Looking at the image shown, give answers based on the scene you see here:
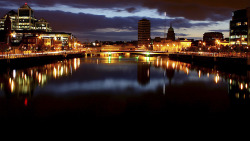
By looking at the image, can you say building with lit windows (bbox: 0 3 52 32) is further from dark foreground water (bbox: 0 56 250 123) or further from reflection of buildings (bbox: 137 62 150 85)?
dark foreground water (bbox: 0 56 250 123)

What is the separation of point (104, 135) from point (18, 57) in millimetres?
40432

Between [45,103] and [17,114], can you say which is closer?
[17,114]

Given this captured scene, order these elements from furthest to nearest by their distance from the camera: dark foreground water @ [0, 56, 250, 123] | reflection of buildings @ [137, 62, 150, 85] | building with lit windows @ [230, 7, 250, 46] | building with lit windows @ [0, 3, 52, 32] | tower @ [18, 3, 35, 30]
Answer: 1. tower @ [18, 3, 35, 30]
2. building with lit windows @ [0, 3, 52, 32]
3. building with lit windows @ [230, 7, 250, 46]
4. reflection of buildings @ [137, 62, 150, 85]
5. dark foreground water @ [0, 56, 250, 123]

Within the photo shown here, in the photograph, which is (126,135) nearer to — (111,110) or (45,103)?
(111,110)

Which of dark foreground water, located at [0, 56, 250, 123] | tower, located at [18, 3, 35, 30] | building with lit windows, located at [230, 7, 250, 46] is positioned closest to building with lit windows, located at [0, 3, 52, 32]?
tower, located at [18, 3, 35, 30]

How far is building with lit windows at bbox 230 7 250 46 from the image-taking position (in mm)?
91688

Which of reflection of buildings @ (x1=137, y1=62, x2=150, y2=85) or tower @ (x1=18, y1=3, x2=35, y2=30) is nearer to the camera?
reflection of buildings @ (x1=137, y1=62, x2=150, y2=85)

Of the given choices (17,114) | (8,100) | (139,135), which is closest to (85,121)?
(139,135)

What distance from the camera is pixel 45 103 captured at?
20953 millimetres

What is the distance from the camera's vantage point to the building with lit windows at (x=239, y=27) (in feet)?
Result: 301

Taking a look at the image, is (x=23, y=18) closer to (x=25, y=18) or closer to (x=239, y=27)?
(x=25, y=18)

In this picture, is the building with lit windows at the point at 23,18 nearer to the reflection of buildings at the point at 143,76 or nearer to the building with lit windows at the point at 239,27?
the building with lit windows at the point at 239,27

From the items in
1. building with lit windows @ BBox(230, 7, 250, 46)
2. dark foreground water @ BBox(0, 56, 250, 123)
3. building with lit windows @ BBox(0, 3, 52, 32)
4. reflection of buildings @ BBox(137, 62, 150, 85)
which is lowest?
dark foreground water @ BBox(0, 56, 250, 123)

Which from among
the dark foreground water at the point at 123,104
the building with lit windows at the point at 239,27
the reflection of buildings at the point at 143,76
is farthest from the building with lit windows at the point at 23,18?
the dark foreground water at the point at 123,104
